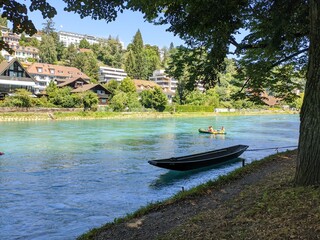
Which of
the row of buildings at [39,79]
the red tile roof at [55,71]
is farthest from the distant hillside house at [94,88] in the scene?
the red tile roof at [55,71]

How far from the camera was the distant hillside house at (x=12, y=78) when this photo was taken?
61281 millimetres

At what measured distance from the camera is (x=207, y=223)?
5.94 metres

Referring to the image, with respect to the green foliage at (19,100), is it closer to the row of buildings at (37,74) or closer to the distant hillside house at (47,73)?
the row of buildings at (37,74)

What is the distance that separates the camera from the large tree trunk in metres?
5.92

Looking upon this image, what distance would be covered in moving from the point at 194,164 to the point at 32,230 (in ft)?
29.5

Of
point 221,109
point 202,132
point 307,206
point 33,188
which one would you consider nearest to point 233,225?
point 307,206

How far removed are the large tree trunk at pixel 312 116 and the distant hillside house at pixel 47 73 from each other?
86.9m

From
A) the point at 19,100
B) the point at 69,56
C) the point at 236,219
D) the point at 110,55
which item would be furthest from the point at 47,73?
the point at 236,219

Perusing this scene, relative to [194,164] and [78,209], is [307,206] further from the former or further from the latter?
[194,164]

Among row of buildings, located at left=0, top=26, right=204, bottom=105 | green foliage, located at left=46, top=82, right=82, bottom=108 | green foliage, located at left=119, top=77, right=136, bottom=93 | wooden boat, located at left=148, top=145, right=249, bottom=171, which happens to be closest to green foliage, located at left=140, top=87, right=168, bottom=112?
green foliage, located at left=119, top=77, right=136, bottom=93

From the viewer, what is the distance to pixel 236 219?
561 centimetres

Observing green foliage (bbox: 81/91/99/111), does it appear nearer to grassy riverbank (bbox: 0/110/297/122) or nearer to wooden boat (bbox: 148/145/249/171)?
grassy riverbank (bbox: 0/110/297/122)

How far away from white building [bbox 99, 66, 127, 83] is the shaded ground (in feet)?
383

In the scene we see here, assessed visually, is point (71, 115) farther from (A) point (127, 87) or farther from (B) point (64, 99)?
(A) point (127, 87)
